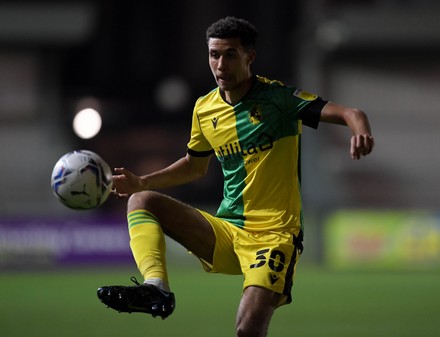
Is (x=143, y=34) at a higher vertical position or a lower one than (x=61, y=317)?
higher

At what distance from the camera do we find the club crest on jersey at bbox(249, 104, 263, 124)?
6262mm

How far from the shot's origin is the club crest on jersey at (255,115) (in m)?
6.26

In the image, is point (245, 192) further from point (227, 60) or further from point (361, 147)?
point (361, 147)

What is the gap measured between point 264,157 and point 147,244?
37.9 inches

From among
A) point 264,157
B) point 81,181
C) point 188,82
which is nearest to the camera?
point 81,181

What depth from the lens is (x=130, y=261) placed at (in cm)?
1692

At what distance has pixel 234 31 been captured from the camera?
20.1 ft

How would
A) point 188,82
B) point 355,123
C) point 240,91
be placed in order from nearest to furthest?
point 355,123
point 240,91
point 188,82

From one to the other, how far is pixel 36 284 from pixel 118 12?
1249 cm

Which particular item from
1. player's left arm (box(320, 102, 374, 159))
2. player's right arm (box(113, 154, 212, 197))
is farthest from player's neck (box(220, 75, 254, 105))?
player's left arm (box(320, 102, 374, 159))

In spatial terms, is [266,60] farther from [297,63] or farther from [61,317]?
[61,317]

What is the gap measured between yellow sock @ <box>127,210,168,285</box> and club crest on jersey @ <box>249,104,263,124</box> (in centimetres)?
91

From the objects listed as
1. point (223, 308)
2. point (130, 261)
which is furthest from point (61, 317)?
point (130, 261)

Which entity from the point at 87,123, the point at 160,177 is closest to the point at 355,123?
the point at 160,177
